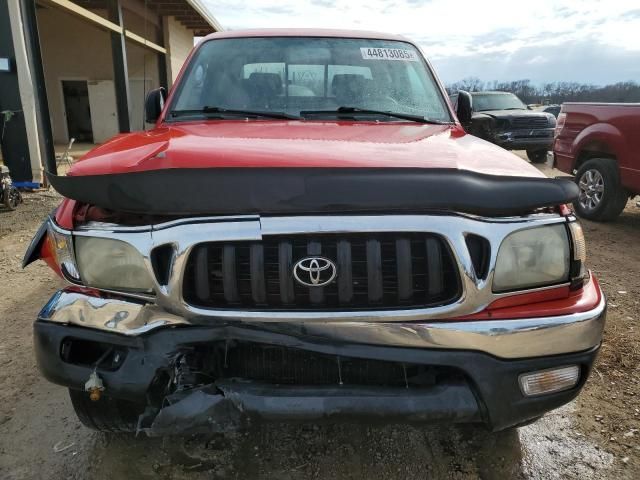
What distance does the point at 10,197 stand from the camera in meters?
7.08

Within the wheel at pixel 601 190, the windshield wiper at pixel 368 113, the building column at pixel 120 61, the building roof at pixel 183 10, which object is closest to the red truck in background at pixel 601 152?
the wheel at pixel 601 190

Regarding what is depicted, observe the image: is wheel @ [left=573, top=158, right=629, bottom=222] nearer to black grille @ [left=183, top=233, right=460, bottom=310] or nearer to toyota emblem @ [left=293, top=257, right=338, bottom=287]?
black grille @ [left=183, top=233, right=460, bottom=310]

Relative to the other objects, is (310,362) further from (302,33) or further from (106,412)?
(302,33)

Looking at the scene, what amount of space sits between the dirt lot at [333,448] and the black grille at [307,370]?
0.59 m

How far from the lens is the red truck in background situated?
6.16 meters

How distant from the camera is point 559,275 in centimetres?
186

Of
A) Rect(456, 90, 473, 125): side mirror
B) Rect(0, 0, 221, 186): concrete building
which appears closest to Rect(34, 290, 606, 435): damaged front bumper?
Rect(456, 90, 473, 125): side mirror

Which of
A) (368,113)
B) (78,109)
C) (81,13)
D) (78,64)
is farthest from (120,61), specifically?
(368,113)

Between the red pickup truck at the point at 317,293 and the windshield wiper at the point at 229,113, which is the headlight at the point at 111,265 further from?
the windshield wiper at the point at 229,113

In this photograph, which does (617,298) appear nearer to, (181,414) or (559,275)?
(559,275)

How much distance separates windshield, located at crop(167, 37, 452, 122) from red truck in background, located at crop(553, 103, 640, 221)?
161 inches

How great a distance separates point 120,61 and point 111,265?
11.4 meters

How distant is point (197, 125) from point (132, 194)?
1.08 meters

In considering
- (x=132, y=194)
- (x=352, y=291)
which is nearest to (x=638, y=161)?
(x=352, y=291)
